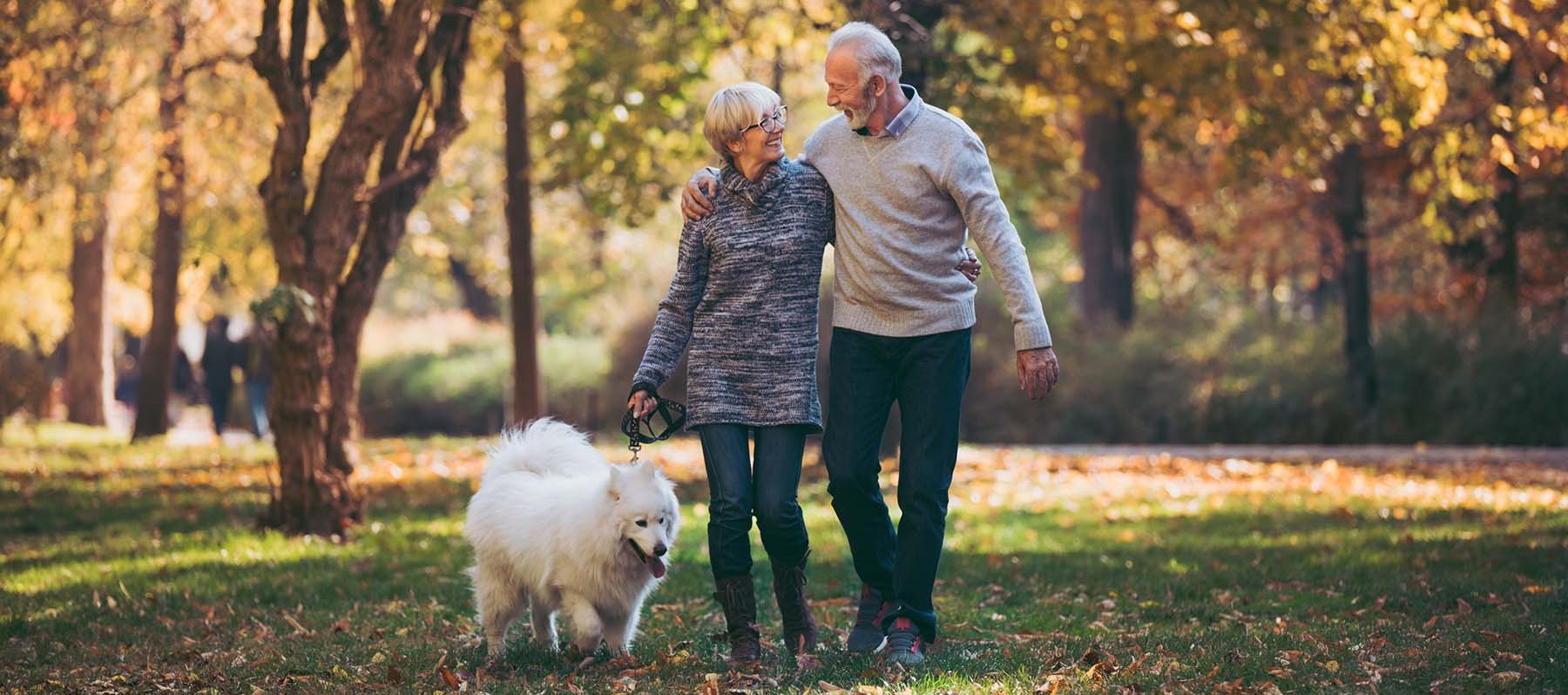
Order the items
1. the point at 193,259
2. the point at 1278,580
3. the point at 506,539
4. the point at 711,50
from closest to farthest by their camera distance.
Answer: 1. the point at 506,539
2. the point at 1278,580
3. the point at 193,259
4. the point at 711,50

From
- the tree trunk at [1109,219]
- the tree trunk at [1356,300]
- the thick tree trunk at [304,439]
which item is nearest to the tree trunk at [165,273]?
the thick tree trunk at [304,439]

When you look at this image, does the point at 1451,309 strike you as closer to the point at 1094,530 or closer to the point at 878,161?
the point at 1094,530

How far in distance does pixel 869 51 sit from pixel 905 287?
0.80 metres

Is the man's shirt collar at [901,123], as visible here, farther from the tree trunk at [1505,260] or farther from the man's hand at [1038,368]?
the tree trunk at [1505,260]

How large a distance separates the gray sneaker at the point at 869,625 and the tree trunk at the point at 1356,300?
13.2 m

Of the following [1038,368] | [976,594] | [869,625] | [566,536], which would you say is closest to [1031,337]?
[1038,368]

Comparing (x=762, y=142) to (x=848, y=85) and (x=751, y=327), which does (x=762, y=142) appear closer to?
(x=848, y=85)

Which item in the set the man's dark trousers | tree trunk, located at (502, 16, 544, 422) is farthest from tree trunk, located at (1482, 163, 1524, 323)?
the man's dark trousers

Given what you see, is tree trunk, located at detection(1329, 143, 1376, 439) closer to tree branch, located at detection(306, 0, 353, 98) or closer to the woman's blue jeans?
tree branch, located at detection(306, 0, 353, 98)

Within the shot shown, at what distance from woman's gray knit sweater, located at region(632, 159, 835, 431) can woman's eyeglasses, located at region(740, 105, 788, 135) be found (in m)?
0.13

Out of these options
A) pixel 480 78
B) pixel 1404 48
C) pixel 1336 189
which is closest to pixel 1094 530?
pixel 1404 48

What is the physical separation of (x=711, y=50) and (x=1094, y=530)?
19.8 ft

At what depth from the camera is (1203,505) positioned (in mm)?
11625

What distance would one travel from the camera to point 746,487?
5285 mm
